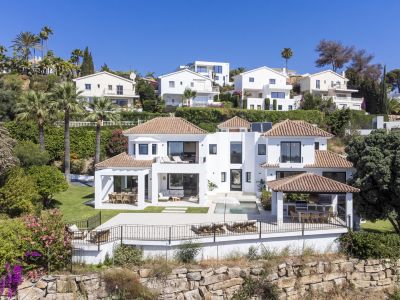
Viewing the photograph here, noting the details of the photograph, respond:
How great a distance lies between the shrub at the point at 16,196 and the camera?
25.0 metres

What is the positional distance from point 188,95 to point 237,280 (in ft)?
150

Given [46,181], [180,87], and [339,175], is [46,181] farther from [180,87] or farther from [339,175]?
[180,87]

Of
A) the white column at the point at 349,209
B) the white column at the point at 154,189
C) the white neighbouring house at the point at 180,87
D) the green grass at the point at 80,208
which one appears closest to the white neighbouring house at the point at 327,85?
the white neighbouring house at the point at 180,87

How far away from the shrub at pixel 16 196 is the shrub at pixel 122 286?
33.0ft

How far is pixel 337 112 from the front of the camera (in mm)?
56500

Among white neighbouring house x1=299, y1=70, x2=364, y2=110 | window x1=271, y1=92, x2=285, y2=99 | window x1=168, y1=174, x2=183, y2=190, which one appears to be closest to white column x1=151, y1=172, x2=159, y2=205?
window x1=168, y1=174, x2=183, y2=190

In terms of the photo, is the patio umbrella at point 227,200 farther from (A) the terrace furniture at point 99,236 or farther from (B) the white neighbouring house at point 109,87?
(B) the white neighbouring house at point 109,87

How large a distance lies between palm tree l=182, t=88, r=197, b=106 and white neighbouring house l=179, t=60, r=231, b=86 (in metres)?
34.4

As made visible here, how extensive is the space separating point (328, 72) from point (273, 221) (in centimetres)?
5739

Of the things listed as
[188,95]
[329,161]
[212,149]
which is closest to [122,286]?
[212,149]

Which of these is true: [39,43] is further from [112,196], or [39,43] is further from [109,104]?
[112,196]

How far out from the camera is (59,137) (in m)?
44.4

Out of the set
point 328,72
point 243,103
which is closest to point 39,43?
point 243,103

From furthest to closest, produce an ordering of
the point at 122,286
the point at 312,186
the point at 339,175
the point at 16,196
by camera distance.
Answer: the point at 339,175
the point at 16,196
the point at 312,186
the point at 122,286
